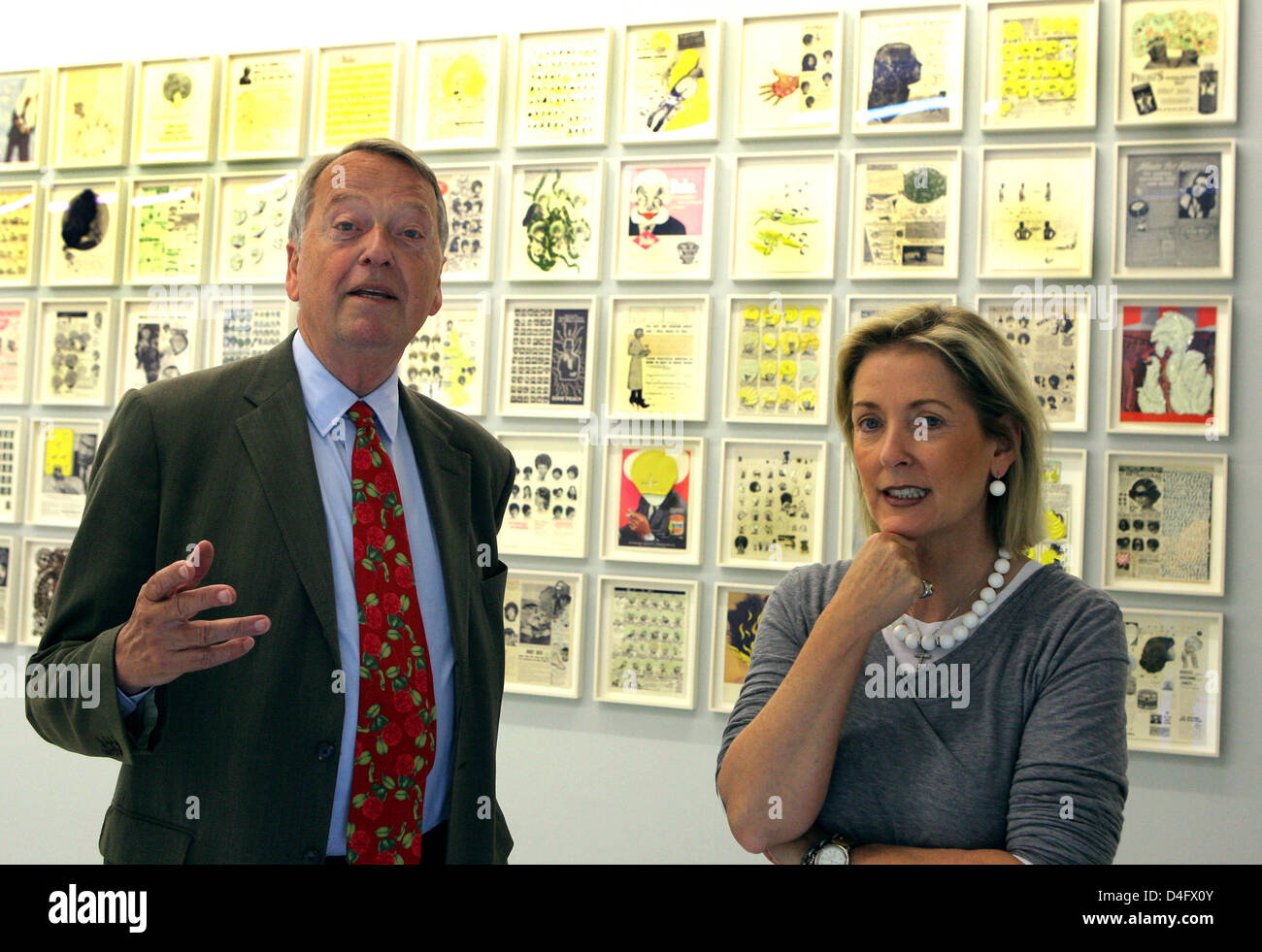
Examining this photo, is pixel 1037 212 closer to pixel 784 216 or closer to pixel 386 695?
pixel 784 216

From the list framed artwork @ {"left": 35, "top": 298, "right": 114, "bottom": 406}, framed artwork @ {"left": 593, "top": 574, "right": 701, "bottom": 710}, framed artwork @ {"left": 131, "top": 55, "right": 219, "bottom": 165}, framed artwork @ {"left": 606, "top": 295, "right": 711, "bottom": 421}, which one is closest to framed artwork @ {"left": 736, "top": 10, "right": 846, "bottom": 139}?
framed artwork @ {"left": 606, "top": 295, "right": 711, "bottom": 421}

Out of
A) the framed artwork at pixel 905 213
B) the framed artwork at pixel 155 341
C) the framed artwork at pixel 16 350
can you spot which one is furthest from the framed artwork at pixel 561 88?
the framed artwork at pixel 16 350

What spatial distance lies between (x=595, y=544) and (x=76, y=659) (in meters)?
2.28

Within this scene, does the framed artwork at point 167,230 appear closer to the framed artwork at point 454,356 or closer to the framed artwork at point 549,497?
the framed artwork at point 454,356

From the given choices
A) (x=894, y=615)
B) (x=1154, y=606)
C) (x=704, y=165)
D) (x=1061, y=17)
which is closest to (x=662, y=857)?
(x=1154, y=606)

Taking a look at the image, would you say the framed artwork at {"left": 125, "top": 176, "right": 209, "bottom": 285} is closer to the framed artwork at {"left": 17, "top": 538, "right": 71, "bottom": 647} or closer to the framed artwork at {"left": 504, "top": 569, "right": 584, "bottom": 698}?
the framed artwork at {"left": 17, "top": 538, "right": 71, "bottom": 647}

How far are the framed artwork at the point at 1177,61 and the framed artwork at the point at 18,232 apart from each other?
14.6 feet

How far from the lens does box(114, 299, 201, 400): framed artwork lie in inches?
173

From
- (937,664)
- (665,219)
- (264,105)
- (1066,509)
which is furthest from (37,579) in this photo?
(1066,509)

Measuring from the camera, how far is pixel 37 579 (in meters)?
4.44

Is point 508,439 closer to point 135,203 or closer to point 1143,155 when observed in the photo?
point 135,203

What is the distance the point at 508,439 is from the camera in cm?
407

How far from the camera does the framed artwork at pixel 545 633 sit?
396 cm

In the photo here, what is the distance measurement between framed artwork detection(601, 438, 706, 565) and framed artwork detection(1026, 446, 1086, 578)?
1212 mm
